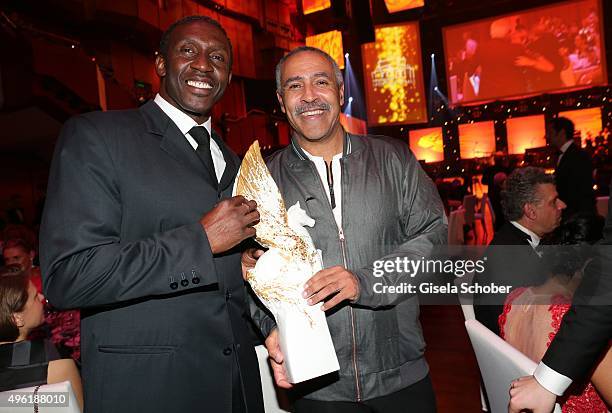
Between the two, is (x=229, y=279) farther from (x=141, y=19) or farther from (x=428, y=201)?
(x=141, y=19)

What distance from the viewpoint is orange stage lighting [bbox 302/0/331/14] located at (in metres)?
10.1

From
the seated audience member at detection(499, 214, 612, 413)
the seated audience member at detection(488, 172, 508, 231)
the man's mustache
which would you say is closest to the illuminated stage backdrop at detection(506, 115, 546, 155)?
the seated audience member at detection(488, 172, 508, 231)

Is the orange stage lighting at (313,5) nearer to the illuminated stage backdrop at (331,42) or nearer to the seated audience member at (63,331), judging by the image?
the illuminated stage backdrop at (331,42)

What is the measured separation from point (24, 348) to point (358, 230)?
1.48 m

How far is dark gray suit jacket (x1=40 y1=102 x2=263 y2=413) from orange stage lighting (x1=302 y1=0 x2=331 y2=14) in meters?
9.62

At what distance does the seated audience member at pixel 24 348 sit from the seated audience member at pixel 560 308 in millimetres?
1703

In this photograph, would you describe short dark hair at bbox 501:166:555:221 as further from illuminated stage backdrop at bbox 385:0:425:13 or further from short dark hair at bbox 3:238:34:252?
illuminated stage backdrop at bbox 385:0:425:13

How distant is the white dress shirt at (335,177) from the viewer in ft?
4.74

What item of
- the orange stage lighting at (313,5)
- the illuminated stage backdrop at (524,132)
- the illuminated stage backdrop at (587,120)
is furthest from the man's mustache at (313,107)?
the illuminated stage backdrop at (587,120)

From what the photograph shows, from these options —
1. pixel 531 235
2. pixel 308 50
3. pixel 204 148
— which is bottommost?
pixel 531 235

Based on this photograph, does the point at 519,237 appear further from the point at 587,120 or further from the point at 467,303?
the point at 587,120

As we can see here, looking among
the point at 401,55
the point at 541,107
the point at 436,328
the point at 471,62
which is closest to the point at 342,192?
the point at 436,328

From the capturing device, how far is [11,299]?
2.12 m

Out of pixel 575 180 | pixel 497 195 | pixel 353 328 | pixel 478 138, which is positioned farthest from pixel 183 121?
pixel 478 138
